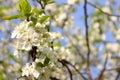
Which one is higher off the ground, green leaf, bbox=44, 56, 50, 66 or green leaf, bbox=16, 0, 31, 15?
green leaf, bbox=16, 0, 31, 15

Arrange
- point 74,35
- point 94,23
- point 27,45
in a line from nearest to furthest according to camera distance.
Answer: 1. point 27,45
2. point 94,23
3. point 74,35

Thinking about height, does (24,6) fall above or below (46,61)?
above

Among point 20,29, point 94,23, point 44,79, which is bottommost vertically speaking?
point 94,23

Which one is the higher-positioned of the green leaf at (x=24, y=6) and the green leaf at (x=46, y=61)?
the green leaf at (x=24, y=6)

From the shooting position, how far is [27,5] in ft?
7.30

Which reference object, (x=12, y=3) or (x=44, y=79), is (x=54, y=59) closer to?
(x=44, y=79)

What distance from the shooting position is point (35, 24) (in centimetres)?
219

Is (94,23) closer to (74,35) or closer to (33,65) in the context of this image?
(74,35)

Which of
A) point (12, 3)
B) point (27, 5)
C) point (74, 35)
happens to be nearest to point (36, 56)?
point (27, 5)

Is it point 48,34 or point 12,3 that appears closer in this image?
point 48,34

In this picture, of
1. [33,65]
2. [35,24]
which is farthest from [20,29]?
[33,65]

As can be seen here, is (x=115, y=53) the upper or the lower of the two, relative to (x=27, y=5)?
lower

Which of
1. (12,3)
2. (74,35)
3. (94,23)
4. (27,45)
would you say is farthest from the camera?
(74,35)

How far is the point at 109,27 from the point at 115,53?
64cm
